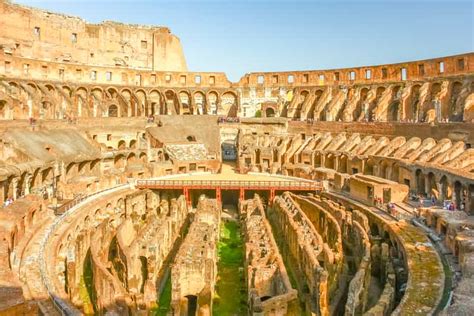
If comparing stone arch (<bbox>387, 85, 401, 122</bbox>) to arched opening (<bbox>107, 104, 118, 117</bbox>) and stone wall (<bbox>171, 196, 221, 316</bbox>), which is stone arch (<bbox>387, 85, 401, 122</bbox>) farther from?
stone wall (<bbox>171, 196, 221, 316</bbox>)

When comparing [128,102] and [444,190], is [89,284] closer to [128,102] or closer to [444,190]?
[444,190]

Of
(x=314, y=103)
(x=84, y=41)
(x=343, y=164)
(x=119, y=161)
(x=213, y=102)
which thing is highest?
(x=84, y=41)

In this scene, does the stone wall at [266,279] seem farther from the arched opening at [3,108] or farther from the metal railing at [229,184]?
the arched opening at [3,108]

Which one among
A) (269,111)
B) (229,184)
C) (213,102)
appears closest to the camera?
(229,184)

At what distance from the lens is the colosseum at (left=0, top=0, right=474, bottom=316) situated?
18.0 metres

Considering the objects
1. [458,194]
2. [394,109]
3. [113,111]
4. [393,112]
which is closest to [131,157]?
[113,111]

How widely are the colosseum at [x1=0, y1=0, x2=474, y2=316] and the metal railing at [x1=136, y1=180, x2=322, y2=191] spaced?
17 cm

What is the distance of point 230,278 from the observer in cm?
2281

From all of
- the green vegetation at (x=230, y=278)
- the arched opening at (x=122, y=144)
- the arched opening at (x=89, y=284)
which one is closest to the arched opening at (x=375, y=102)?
the green vegetation at (x=230, y=278)

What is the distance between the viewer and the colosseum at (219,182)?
Answer: 707 inches

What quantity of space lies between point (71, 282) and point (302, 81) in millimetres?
42396

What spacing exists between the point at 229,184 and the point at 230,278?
45.1ft

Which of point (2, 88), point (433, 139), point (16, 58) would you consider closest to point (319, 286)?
point (433, 139)

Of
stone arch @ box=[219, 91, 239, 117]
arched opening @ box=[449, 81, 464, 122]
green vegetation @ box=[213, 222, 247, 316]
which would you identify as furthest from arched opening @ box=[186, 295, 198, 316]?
stone arch @ box=[219, 91, 239, 117]
